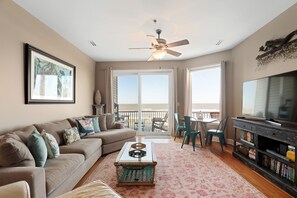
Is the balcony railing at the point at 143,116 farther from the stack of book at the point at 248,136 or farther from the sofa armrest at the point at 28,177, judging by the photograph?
the sofa armrest at the point at 28,177

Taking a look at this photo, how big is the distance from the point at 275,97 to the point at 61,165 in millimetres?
3299

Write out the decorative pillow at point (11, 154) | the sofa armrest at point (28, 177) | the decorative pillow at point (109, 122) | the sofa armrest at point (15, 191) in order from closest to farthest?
the sofa armrest at point (15, 191), the sofa armrest at point (28, 177), the decorative pillow at point (11, 154), the decorative pillow at point (109, 122)

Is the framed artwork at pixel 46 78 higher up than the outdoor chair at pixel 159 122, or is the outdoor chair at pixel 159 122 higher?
the framed artwork at pixel 46 78

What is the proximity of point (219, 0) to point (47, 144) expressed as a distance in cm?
318

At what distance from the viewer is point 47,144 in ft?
7.55

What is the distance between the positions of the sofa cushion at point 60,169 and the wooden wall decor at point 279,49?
12.1ft

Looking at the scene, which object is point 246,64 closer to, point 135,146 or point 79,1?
point 135,146

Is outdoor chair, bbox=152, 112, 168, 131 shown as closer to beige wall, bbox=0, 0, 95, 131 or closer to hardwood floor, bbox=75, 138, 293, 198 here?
hardwood floor, bbox=75, 138, 293, 198

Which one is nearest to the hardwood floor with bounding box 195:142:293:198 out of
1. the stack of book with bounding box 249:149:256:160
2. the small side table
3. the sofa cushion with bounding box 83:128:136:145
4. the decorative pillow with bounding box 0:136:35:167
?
the stack of book with bounding box 249:149:256:160

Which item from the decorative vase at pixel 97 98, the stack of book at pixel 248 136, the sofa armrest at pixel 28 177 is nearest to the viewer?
the sofa armrest at pixel 28 177

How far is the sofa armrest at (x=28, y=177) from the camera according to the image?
1.50m

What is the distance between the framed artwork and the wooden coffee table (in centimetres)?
184

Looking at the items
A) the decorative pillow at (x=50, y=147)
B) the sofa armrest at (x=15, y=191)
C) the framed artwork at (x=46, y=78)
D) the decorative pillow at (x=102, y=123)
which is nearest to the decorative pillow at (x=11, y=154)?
the decorative pillow at (x=50, y=147)

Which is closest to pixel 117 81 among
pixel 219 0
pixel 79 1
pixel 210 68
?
pixel 210 68
